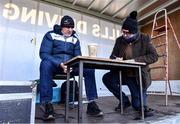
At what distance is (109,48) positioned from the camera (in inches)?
208

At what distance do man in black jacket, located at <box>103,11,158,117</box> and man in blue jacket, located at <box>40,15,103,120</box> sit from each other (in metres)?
0.47

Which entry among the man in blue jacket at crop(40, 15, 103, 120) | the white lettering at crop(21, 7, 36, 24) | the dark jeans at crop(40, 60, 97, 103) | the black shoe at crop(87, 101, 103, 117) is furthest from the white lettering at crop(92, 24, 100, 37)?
the black shoe at crop(87, 101, 103, 117)

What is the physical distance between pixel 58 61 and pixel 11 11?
2.33 metres

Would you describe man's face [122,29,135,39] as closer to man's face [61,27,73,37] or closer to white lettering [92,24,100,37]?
man's face [61,27,73,37]

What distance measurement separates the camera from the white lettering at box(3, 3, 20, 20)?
3814 millimetres

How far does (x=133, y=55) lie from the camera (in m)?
2.40

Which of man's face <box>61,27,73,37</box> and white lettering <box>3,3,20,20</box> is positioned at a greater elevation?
white lettering <box>3,3,20,20</box>

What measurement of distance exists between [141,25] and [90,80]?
13.7 ft

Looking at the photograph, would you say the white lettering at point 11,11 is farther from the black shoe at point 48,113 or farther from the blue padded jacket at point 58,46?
the black shoe at point 48,113

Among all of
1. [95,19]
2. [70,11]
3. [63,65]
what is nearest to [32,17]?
[70,11]

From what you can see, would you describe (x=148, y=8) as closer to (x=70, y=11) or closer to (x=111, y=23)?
(x=111, y=23)

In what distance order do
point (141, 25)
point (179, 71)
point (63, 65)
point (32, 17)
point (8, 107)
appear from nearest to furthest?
point (8, 107) < point (63, 65) < point (32, 17) < point (179, 71) < point (141, 25)

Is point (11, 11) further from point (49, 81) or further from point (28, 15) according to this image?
point (49, 81)

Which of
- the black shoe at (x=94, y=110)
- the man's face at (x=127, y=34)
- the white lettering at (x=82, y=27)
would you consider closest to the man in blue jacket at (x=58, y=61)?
the black shoe at (x=94, y=110)
